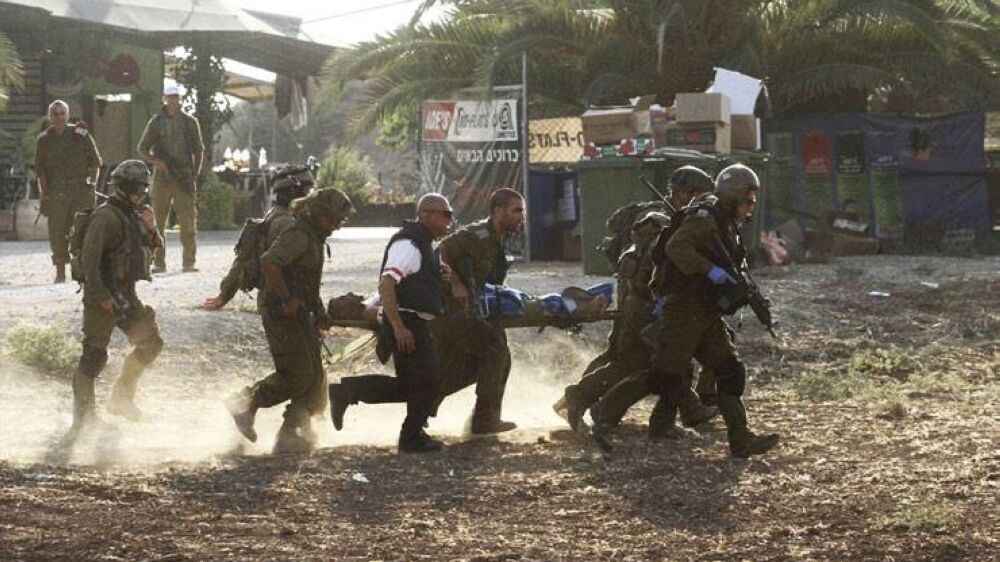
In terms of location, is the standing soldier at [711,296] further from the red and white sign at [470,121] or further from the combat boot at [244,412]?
the red and white sign at [470,121]

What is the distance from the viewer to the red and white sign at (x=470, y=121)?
1972 centimetres

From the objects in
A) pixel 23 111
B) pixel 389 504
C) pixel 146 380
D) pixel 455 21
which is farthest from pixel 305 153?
pixel 389 504

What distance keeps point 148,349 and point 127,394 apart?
1.09 feet

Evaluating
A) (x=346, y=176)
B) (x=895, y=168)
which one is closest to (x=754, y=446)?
(x=895, y=168)

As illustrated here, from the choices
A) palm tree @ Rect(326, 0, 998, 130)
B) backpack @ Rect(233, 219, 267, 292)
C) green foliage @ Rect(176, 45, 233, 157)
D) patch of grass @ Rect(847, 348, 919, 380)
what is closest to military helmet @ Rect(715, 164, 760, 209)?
backpack @ Rect(233, 219, 267, 292)

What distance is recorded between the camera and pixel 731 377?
892 centimetres

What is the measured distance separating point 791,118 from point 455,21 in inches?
182

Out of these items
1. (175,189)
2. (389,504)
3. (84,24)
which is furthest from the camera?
(84,24)

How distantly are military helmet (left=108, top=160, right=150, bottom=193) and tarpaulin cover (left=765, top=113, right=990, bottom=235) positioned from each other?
1367 cm

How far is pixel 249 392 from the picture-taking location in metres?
9.43

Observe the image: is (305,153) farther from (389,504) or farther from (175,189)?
(389,504)

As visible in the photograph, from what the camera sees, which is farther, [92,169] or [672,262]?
[92,169]

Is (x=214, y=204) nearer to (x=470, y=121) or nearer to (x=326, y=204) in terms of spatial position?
(x=470, y=121)

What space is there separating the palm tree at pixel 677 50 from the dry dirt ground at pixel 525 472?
827 centimetres
